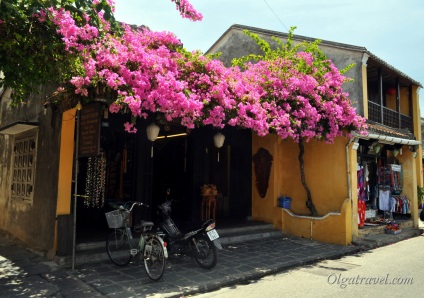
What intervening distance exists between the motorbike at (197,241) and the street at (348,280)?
0.89m

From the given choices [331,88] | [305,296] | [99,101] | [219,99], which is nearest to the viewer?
[305,296]

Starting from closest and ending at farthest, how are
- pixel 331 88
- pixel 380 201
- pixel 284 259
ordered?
pixel 284 259 → pixel 331 88 → pixel 380 201

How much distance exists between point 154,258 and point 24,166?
539 cm

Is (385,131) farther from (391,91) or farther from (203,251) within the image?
(203,251)

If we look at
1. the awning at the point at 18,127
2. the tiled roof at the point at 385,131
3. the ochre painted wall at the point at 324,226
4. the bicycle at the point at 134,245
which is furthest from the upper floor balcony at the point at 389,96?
the awning at the point at 18,127

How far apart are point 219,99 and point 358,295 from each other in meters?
4.53

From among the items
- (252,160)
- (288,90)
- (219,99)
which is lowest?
(252,160)

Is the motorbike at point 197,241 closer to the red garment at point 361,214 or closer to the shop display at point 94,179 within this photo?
the shop display at point 94,179

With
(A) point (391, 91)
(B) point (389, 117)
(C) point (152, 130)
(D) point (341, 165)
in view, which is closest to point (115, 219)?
(C) point (152, 130)

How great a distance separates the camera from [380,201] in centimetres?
1357

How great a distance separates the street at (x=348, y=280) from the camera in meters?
5.66

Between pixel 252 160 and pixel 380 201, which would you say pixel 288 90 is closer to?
pixel 252 160

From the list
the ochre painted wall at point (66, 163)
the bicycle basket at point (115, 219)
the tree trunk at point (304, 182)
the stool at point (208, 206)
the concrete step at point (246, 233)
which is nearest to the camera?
the bicycle basket at point (115, 219)

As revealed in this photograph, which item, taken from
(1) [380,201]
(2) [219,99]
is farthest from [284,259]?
(1) [380,201]
